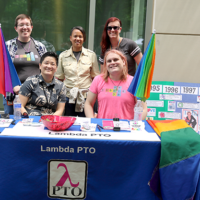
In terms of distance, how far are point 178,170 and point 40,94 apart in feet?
5.61

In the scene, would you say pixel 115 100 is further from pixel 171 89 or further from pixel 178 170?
pixel 171 89

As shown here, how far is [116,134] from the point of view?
6.48 feet

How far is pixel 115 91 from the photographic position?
2.60 metres

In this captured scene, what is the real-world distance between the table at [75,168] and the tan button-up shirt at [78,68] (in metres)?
1.73

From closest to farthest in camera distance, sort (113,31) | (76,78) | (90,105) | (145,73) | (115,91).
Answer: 1. (145,73)
2. (115,91)
3. (90,105)
4. (113,31)
5. (76,78)

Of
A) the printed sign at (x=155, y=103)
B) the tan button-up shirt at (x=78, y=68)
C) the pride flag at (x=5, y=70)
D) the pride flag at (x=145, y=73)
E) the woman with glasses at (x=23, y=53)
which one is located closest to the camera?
the pride flag at (x=5, y=70)

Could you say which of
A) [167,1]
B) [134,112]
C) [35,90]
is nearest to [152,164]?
[134,112]

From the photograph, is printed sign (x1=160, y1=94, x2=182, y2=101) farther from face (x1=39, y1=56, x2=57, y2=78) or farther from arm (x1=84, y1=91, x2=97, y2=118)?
face (x1=39, y1=56, x2=57, y2=78)

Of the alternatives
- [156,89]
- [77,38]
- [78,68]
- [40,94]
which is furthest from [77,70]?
[156,89]

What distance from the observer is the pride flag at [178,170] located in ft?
5.80

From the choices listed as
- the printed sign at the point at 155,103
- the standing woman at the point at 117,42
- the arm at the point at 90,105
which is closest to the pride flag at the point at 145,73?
the arm at the point at 90,105

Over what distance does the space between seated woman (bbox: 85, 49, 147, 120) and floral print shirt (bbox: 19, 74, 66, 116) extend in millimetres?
548

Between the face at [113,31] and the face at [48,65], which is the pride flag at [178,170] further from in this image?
the face at [113,31]

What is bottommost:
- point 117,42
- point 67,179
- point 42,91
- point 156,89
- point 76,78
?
point 67,179
